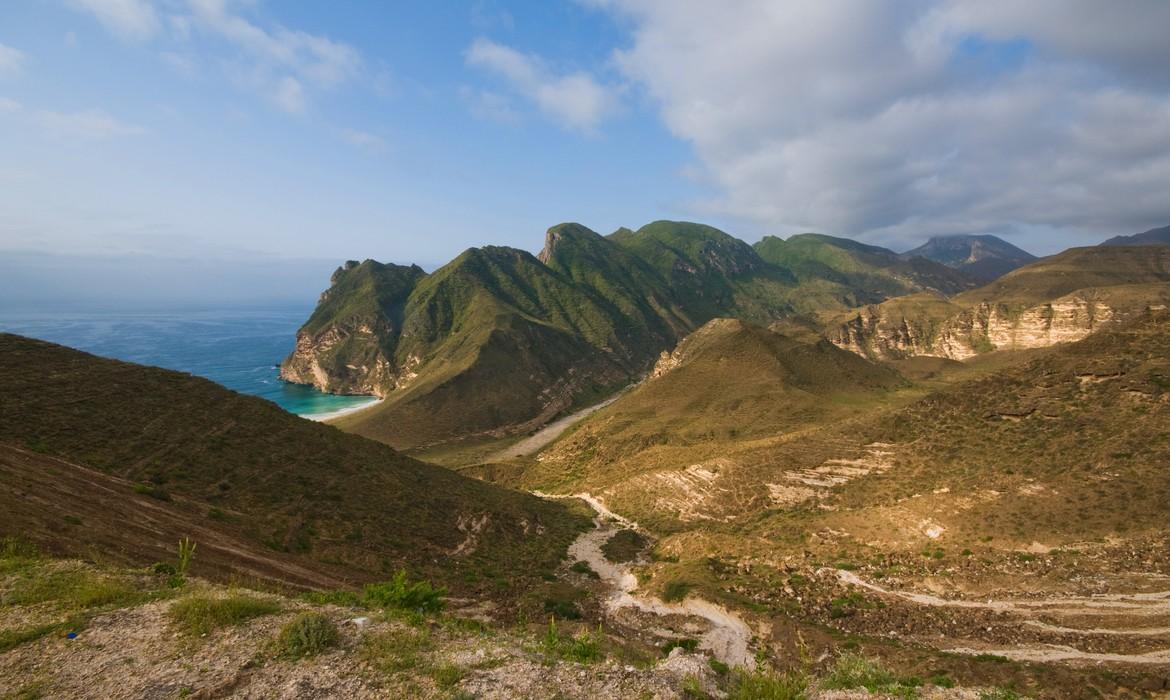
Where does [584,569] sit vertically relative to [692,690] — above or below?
below

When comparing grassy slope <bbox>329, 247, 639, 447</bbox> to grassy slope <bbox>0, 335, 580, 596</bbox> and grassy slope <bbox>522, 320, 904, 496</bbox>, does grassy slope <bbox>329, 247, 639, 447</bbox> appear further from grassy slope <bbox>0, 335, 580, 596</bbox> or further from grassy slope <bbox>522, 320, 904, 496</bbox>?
grassy slope <bbox>0, 335, 580, 596</bbox>

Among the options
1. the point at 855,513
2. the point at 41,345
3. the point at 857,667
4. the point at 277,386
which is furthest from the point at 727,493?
the point at 277,386

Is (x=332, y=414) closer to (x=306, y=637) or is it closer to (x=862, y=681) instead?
(x=306, y=637)

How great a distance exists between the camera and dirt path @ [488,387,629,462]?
10825cm

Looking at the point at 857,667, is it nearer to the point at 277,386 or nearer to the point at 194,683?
the point at 194,683

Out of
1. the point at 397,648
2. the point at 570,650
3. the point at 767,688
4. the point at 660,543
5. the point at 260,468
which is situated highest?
the point at 397,648

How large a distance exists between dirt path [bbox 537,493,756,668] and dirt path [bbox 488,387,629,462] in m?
61.7

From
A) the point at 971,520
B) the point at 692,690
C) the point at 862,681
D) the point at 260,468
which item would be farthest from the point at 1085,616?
the point at 260,468

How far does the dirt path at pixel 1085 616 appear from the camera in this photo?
63.8 feet

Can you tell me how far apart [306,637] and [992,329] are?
221 metres

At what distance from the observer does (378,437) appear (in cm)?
11594

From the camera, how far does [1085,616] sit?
2214 centimetres

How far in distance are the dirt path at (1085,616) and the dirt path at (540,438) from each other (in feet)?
276

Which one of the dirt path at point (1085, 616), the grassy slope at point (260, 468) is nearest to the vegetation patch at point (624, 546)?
the grassy slope at point (260, 468)
